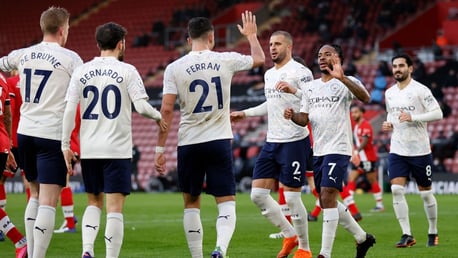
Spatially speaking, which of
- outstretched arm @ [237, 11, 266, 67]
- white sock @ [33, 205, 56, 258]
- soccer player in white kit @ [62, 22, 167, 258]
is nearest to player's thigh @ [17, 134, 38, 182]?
white sock @ [33, 205, 56, 258]

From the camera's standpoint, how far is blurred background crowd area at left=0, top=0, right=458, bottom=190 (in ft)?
107

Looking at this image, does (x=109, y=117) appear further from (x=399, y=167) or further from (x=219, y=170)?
(x=399, y=167)

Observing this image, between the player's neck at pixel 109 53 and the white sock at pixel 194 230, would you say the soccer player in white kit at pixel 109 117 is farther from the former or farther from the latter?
the white sock at pixel 194 230

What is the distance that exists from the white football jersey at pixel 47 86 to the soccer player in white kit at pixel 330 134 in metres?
2.59

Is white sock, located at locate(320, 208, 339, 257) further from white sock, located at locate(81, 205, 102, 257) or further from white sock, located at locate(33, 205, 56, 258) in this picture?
white sock, located at locate(33, 205, 56, 258)

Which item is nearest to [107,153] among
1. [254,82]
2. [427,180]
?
[427,180]

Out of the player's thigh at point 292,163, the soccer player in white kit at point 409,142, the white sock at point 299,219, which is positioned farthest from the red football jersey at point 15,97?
the soccer player in white kit at point 409,142

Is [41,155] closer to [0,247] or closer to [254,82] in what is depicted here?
[0,247]

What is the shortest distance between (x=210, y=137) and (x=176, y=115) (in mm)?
27764

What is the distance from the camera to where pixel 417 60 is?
32875mm

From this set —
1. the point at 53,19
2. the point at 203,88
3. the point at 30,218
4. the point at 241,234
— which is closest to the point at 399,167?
the point at 241,234

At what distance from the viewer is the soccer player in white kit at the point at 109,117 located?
9273 mm

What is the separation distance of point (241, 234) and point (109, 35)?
6547 millimetres

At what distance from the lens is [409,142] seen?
13.7 metres
